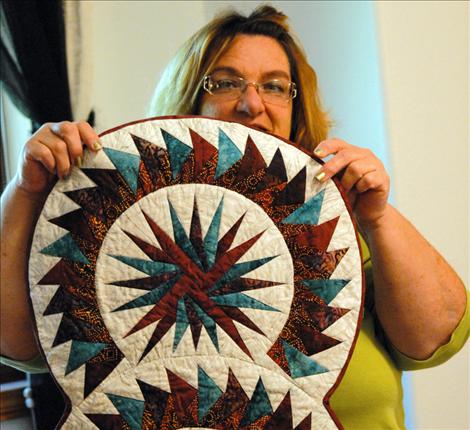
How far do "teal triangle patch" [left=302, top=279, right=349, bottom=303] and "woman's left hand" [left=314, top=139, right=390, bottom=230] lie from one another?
0.14 metres

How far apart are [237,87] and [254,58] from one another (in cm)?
7

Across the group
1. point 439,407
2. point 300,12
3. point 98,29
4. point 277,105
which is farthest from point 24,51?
point 439,407

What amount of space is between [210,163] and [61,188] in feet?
0.78

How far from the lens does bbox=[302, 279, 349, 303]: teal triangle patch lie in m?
0.97

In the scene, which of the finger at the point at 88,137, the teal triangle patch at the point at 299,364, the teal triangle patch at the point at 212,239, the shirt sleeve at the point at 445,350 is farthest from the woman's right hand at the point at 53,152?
the shirt sleeve at the point at 445,350

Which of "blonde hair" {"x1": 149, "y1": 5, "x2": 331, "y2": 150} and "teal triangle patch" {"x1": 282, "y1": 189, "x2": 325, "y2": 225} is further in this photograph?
"blonde hair" {"x1": 149, "y1": 5, "x2": 331, "y2": 150}

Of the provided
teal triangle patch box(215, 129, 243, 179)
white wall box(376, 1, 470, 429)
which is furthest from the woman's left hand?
white wall box(376, 1, 470, 429)

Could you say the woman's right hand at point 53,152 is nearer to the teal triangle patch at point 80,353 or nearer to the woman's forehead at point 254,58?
the teal triangle patch at point 80,353

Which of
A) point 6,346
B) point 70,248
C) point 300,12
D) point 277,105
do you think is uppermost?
point 300,12

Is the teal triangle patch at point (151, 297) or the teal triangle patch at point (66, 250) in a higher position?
the teal triangle patch at point (66, 250)

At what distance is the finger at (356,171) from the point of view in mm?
987

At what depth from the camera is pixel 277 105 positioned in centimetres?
121

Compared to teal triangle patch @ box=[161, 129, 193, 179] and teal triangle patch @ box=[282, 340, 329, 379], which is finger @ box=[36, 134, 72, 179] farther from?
teal triangle patch @ box=[282, 340, 329, 379]

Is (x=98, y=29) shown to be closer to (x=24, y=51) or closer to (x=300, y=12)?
(x=24, y=51)
